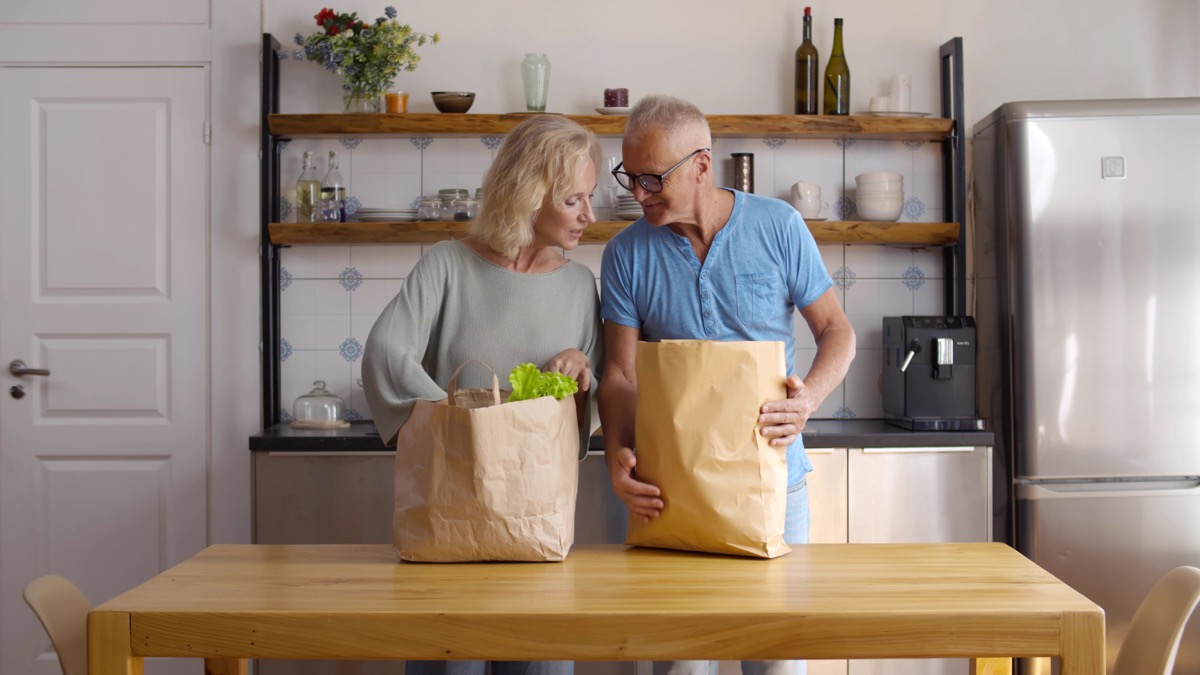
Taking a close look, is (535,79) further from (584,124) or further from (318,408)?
(318,408)

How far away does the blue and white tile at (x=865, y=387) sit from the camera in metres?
3.55

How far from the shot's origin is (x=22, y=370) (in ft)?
11.2

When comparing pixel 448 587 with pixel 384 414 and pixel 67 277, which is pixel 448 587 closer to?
pixel 384 414

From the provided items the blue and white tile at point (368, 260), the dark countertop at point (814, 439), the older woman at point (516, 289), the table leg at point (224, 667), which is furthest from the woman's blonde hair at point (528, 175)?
the blue and white tile at point (368, 260)

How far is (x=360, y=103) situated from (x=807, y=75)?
4.70 ft

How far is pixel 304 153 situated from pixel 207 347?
707 mm

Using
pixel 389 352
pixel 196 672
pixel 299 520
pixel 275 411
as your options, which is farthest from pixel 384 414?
pixel 196 672

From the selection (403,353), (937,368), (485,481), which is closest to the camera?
(485,481)

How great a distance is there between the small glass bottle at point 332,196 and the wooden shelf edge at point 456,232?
64 mm

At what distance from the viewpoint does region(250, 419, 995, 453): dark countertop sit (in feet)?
9.77

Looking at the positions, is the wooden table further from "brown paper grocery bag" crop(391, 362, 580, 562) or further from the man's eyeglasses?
the man's eyeglasses

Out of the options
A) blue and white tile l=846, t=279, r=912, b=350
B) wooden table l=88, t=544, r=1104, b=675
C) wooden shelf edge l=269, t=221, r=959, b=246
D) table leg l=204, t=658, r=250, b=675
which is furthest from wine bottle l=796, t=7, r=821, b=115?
table leg l=204, t=658, r=250, b=675

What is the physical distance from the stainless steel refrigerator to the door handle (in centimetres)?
300

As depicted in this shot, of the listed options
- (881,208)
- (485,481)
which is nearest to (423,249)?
(881,208)
